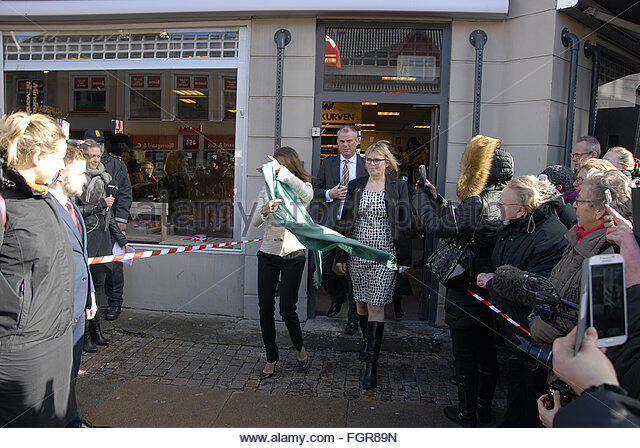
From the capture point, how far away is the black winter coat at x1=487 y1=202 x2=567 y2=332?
3143 mm

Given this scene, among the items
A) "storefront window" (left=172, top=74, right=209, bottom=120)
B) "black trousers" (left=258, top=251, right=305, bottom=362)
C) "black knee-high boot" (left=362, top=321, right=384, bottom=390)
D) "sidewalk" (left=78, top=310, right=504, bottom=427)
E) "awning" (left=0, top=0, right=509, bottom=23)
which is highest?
"awning" (left=0, top=0, right=509, bottom=23)

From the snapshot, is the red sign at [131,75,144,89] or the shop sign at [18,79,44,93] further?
the shop sign at [18,79,44,93]

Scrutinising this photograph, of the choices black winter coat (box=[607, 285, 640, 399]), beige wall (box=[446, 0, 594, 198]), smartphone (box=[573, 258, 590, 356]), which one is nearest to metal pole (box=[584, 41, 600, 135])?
beige wall (box=[446, 0, 594, 198])

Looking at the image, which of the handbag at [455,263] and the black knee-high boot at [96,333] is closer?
the handbag at [455,263]

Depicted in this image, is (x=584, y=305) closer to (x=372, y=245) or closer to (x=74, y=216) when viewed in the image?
(x=372, y=245)

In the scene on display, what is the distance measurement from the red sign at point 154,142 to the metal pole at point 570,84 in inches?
191

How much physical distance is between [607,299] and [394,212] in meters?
2.94

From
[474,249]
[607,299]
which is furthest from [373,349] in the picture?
[607,299]

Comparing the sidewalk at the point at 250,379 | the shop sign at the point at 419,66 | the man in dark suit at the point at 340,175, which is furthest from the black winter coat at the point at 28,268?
the shop sign at the point at 419,66

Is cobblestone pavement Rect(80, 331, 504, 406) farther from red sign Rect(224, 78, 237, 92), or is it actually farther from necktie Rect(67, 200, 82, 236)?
red sign Rect(224, 78, 237, 92)

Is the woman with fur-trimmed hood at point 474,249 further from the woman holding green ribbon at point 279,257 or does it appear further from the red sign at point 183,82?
the red sign at point 183,82

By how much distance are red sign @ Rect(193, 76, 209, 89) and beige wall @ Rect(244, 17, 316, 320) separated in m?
0.74

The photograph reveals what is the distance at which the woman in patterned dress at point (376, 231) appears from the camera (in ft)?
14.2

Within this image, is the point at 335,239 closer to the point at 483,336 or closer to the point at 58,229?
the point at 483,336
